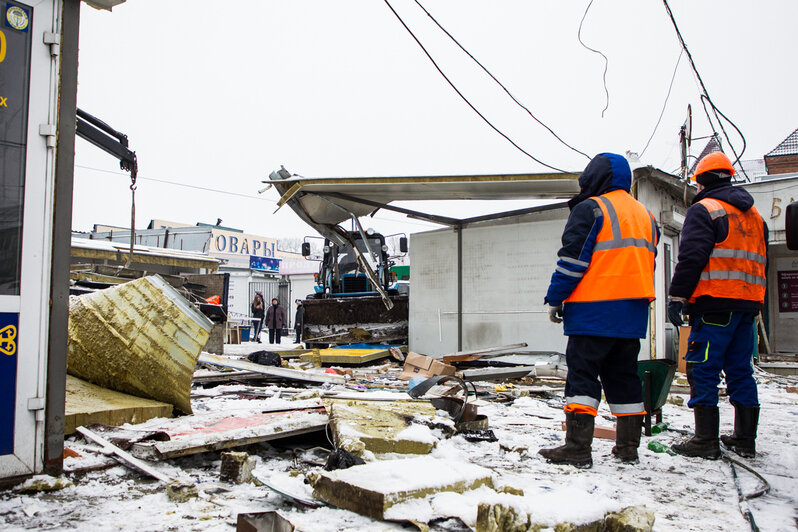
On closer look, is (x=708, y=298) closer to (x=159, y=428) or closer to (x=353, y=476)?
(x=353, y=476)

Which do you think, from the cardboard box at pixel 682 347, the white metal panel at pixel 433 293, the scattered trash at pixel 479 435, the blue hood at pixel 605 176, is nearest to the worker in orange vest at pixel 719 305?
the blue hood at pixel 605 176

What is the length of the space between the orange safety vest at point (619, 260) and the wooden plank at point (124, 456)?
89.1 inches

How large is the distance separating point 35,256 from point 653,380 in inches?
146

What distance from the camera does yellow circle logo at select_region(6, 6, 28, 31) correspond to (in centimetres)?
249

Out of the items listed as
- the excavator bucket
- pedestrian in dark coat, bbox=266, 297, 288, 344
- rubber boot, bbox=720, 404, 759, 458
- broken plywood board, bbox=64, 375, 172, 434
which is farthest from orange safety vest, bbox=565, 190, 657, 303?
pedestrian in dark coat, bbox=266, 297, 288, 344

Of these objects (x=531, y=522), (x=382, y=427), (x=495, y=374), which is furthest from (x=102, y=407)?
(x=495, y=374)

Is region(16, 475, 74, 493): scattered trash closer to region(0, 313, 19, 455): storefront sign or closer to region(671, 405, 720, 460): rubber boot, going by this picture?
region(0, 313, 19, 455): storefront sign

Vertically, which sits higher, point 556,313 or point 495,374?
point 556,313

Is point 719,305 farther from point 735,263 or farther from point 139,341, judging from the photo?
point 139,341

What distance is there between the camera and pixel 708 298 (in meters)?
3.53

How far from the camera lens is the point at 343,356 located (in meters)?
8.95

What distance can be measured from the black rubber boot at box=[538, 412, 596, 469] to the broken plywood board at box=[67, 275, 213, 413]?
2438 mm

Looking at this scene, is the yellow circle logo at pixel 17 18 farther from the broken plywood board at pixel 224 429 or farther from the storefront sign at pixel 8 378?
the broken plywood board at pixel 224 429

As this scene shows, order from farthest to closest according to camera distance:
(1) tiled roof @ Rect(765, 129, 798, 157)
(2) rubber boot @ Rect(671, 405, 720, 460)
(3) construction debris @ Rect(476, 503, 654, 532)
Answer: (1) tiled roof @ Rect(765, 129, 798, 157) → (2) rubber boot @ Rect(671, 405, 720, 460) → (3) construction debris @ Rect(476, 503, 654, 532)
